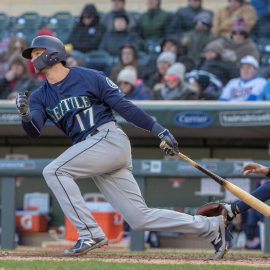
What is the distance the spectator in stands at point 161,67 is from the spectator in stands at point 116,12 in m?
1.01

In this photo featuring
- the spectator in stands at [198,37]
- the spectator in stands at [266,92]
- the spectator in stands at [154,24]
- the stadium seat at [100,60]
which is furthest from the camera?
the spectator in stands at [154,24]

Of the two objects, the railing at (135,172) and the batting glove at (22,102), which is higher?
the batting glove at (22,102)

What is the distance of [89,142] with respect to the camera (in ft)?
17.4

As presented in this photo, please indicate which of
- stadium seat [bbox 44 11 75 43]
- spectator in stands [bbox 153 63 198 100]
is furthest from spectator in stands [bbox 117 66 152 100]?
stadium seat [bbox 44 11 75 43]

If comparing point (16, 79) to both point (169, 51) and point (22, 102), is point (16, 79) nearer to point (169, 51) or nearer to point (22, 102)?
point (169, 51)

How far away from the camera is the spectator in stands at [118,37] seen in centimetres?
1093

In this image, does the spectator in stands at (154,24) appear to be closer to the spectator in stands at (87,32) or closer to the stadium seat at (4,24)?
the spectator in stands at (87,32)

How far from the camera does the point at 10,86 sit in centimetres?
1066

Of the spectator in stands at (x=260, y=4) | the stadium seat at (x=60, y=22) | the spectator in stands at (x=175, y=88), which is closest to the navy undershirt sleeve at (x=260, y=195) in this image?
the spectator in stands at (x=175, y=88)

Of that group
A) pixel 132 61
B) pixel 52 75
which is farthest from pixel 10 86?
pixel 52 75

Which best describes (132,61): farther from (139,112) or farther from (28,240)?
(139,112)

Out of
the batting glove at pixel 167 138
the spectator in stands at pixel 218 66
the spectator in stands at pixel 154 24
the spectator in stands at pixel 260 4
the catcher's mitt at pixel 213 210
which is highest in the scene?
the spectator in stands at pixel 260 4

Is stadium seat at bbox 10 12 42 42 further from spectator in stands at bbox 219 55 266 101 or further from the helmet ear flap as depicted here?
the helmet ear flap

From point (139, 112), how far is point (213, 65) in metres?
4.92
